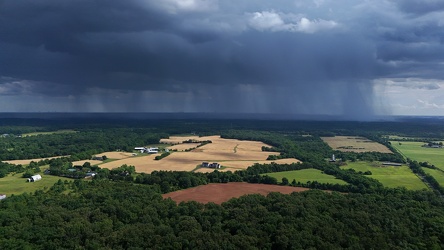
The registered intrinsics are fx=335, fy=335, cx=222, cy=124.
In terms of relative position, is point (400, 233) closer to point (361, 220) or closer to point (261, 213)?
point (361, 220)

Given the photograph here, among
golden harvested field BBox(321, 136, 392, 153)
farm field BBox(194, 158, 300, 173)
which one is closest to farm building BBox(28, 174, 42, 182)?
farm field BBox(194, 158, 300, 173)

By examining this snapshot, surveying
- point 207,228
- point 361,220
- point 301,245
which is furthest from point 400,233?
point 207,228

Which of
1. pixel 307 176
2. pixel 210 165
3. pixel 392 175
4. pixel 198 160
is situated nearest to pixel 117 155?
pixel 198 160

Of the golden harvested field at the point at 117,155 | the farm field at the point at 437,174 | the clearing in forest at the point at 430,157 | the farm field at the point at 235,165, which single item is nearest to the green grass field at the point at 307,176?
the farm field at the point at 235,165

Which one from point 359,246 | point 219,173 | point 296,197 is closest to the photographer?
point 359,246

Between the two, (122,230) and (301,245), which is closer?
(301,245)

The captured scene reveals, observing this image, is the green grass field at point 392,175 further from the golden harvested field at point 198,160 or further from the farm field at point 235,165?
the golden harvested field at point 198,160

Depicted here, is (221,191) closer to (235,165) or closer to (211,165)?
(211,165)
